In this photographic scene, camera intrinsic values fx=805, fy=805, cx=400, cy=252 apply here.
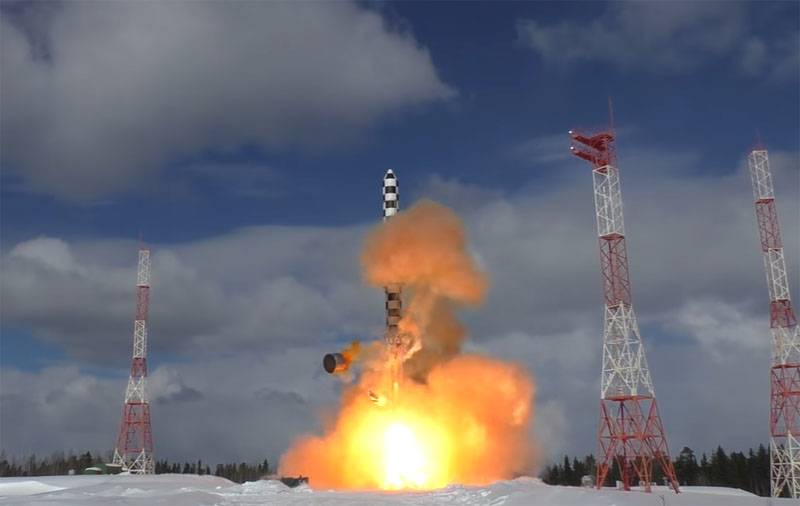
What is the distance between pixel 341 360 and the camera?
252 ft

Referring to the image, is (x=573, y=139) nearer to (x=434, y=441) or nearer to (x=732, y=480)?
(x=434, y=441)

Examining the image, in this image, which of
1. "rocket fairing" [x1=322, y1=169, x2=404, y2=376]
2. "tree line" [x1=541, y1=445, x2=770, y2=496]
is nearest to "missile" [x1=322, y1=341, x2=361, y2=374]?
"rocket fairing" [x1=322, y1=169, x2=404, y2=376]

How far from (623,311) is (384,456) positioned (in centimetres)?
2604

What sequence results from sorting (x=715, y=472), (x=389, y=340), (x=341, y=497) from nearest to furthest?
1. (x=341, y=497)
2. (x=389, y=340)
3. (x=715, y=472)

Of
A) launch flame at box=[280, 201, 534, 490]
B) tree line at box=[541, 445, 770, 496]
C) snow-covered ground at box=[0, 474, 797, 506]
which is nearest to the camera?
snow-covered ground at box=[0, 474, 797, 506]

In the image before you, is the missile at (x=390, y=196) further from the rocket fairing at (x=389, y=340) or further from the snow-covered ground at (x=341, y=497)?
the snow-covered ground at (x=341, y=497)

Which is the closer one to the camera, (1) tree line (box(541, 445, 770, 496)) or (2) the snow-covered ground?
(2) the snow-covered ground

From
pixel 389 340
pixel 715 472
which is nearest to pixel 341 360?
pixel 389 340

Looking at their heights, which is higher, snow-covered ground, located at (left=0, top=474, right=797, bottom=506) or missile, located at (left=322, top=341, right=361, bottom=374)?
missile, located at (left=322, top=341, right=361, bottom=374)

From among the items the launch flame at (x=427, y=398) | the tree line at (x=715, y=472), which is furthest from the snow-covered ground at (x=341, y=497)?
the tree line at (x=715, y=472)

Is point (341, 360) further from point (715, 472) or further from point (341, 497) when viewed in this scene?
point (715, 472)

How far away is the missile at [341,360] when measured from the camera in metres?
76.6

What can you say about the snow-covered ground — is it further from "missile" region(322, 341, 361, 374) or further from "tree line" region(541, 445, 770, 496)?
"tree line" region(541, 445, 770, 496)

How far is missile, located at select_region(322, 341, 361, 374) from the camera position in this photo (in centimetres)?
7662
